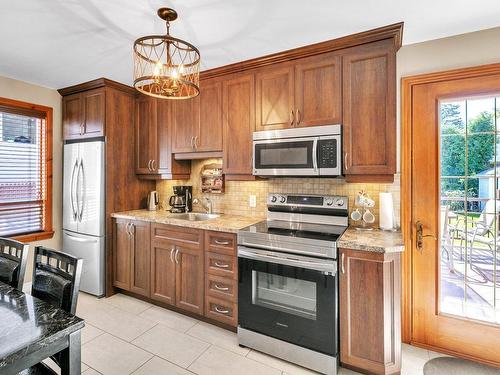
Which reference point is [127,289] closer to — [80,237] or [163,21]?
[80,237]

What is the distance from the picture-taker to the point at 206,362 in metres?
2.08

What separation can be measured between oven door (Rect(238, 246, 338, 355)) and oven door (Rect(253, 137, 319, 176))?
0.71m

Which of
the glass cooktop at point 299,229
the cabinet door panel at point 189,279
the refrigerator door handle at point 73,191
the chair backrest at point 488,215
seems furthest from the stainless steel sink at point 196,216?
the chair backrest at point 488,215

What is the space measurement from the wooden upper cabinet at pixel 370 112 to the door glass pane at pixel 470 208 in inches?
19.8

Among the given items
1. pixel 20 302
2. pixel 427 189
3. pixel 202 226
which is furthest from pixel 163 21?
pixel 427 189

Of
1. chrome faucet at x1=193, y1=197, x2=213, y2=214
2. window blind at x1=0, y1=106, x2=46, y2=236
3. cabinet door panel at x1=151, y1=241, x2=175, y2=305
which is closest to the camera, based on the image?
cabinet door panel at x1=151, y1=241, x2=175, y2=305

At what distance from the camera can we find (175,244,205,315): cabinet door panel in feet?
8.45

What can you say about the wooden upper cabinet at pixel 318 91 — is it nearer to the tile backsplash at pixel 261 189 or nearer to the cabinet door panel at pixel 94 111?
the tile backsplash at pixel 261 189

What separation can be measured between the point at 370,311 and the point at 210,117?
87.8 inches

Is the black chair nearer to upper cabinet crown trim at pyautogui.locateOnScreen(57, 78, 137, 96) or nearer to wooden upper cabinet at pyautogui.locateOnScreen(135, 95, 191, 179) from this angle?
wooden upper cabinet at pyautogui.locateOnScreen(135, 95, 191, 179)

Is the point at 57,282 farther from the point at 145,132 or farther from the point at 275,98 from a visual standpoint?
the point at 145,132

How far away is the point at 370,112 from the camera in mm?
2133

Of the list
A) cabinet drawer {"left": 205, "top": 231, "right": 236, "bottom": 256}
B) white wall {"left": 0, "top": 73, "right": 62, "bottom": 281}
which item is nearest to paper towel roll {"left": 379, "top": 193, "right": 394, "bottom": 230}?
cabinet drawer {"left": 205, "top": 231, "right": 236, "bottom": 256}

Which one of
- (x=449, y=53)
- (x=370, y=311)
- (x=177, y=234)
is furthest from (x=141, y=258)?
(x=449, y=53)
